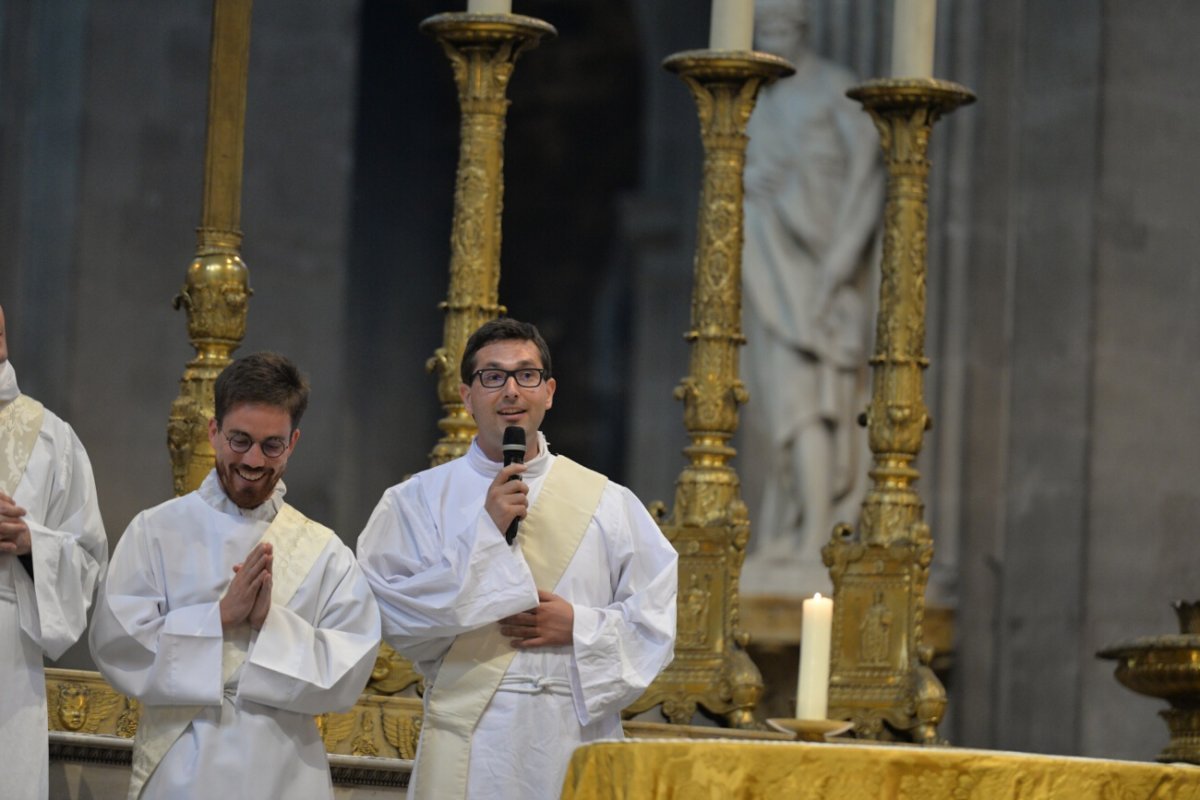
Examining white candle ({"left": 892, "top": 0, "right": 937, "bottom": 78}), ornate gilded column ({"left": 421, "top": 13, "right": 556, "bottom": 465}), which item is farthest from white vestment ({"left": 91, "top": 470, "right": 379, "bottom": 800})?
white candle ({"left": 892, "top": 0, "right": 937, "bottom": 78})

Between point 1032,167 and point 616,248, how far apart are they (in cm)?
487

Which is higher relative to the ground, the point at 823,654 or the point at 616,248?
the point at 616,248

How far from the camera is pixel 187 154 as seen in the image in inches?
396

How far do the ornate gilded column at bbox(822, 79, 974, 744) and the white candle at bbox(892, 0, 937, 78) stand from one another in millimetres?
49

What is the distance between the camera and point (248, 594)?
5.10m

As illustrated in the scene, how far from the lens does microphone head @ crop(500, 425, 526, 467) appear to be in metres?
5.36

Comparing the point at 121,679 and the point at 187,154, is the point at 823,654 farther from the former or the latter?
the point at 187,154

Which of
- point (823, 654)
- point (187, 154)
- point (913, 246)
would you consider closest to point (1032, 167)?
point (913, 246)

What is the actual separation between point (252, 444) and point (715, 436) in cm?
209

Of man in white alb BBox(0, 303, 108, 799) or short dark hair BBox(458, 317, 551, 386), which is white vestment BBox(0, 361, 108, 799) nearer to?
man in white alb BBox(0, 303, 108, 799)

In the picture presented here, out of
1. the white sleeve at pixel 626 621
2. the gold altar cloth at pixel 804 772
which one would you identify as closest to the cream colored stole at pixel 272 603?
the white sleeve at pixel 626 621

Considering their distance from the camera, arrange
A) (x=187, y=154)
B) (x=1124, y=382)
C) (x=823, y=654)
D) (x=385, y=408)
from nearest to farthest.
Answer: (x=823, y=654), (x=1124, y=382), (x=187, y=154), (x=385, y=408)

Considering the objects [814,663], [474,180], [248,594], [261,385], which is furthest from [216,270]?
[814,663]

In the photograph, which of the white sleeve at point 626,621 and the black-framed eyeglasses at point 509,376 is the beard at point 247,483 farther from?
the white sleeve at point 626,621
